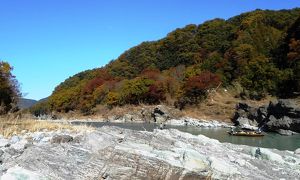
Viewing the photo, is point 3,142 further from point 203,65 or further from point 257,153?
point 203,65

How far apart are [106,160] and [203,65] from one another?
121678 millimetres

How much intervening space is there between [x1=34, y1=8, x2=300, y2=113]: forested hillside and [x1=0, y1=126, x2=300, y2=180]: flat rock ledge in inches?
3808

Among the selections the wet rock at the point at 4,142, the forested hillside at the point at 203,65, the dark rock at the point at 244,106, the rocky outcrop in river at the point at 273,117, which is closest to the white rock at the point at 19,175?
the wet rock at the point at 4,142

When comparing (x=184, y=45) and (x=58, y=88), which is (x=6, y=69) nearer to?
(x=184, y=45)

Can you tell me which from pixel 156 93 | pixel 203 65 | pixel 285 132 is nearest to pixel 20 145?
pixel 285 132

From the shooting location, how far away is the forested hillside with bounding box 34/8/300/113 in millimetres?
109438

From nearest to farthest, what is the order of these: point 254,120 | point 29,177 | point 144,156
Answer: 1. point 29,177
2. point 144,156
3. point 254,120

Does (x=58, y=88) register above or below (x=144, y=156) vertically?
above

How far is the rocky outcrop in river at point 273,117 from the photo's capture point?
74.9m

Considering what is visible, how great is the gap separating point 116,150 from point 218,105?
9750 cm

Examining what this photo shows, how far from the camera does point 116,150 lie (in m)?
9.65

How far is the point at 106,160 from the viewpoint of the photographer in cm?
944

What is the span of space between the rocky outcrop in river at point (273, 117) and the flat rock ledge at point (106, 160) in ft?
210

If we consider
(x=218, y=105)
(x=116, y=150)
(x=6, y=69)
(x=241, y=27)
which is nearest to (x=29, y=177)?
(x=116, y=150)
